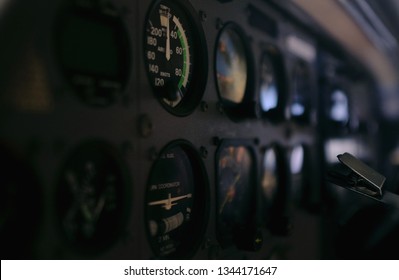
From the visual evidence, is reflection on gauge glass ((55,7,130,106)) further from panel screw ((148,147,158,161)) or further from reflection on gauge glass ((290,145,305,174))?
reflection on gauge glass ((290,145,305,174))

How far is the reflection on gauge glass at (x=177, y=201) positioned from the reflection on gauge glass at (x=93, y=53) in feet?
0.86

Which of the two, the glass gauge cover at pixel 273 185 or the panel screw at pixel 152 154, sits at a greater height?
the panel screw at pixel 152 154

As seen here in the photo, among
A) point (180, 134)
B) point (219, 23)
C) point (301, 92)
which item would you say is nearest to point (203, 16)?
point (219, 23)

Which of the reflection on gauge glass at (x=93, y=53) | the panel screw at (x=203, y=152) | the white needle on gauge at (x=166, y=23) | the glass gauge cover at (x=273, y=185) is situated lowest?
the glass gauge cover at (x=273, y=185)

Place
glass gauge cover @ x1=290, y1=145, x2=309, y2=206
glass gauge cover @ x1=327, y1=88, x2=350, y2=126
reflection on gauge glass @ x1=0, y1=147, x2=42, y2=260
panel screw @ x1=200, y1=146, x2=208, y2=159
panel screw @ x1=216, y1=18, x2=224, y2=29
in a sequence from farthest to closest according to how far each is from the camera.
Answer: glass gauge cover @ x1=327, y1=88, x2=350, y2=126, glass gauge cover @ x1=290, y1=145, x2=309, y2=206, panel screw @ x1=216, y1=18, x2=224, y2=29, panel screw @ x1=200, y1=146, x2=208, y2=159, reflection on gauge glass @ x1=0, y1=147, x2=42, y2=260

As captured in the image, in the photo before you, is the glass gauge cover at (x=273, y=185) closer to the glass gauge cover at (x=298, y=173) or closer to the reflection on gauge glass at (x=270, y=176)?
the reflection on gauge glass at (x=270, y=176)

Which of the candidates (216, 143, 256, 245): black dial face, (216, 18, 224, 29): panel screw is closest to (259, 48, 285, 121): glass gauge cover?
(216, 143, 256, 245): black dial face

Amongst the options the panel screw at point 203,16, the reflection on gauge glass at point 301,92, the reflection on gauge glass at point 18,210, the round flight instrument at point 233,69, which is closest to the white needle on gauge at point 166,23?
Result: the panel screw at point 203,16

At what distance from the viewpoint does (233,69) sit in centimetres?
171

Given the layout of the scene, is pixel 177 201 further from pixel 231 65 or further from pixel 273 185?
pixel 273 185

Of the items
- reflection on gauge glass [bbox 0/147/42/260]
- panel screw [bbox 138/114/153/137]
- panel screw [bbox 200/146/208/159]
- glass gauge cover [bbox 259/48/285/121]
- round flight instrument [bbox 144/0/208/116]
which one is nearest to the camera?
reflection on gauge glass [bbox 0/147/42/260]

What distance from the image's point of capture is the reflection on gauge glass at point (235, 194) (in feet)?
5.08

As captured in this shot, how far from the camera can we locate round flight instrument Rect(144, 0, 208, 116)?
1.24 meters

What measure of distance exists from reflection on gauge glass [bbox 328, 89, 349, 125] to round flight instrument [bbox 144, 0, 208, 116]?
5.07ft
